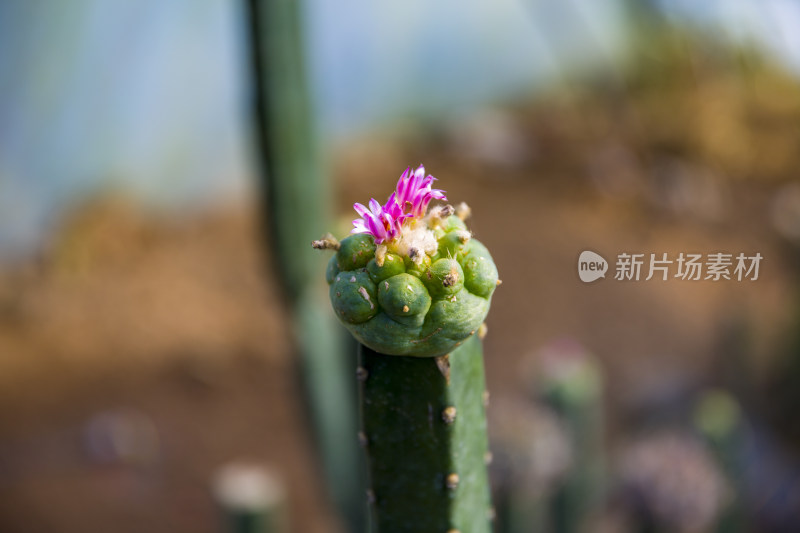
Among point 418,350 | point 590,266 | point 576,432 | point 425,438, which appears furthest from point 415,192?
point 576,432

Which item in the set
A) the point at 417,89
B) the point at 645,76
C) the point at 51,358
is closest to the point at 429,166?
the point at 417,89

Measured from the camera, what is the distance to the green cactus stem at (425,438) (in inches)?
31.2

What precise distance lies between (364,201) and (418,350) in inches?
166

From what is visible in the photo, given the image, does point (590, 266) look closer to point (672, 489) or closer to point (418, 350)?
point (418, 350)

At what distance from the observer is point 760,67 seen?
5.02 metres

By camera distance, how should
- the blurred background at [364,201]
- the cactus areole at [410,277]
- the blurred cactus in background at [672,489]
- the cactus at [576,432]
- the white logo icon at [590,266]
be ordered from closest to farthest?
the cactus areole at [410,277] → the white logo icon at [590,266] → the blurred cactus in background at [672,489] → the cactus at [576,432] → the blurred background at [364,201]

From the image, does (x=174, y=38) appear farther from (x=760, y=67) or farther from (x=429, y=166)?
(x=760, y=67)

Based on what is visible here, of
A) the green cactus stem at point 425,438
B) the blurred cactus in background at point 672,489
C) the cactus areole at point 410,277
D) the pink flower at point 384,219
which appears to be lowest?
the blurred cactus in background at point 672,489

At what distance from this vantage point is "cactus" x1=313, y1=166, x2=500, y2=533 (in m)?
0.70

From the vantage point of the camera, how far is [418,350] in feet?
2.42

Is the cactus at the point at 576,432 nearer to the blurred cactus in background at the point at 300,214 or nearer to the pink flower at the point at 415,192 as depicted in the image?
the blurred cactus in background at the point at 300,214

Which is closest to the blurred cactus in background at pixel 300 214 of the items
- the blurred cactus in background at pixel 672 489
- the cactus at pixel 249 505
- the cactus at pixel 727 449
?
the cactus at pixel 249 505

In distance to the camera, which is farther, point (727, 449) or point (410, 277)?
point (727, 449)

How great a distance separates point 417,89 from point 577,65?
1153 mm
